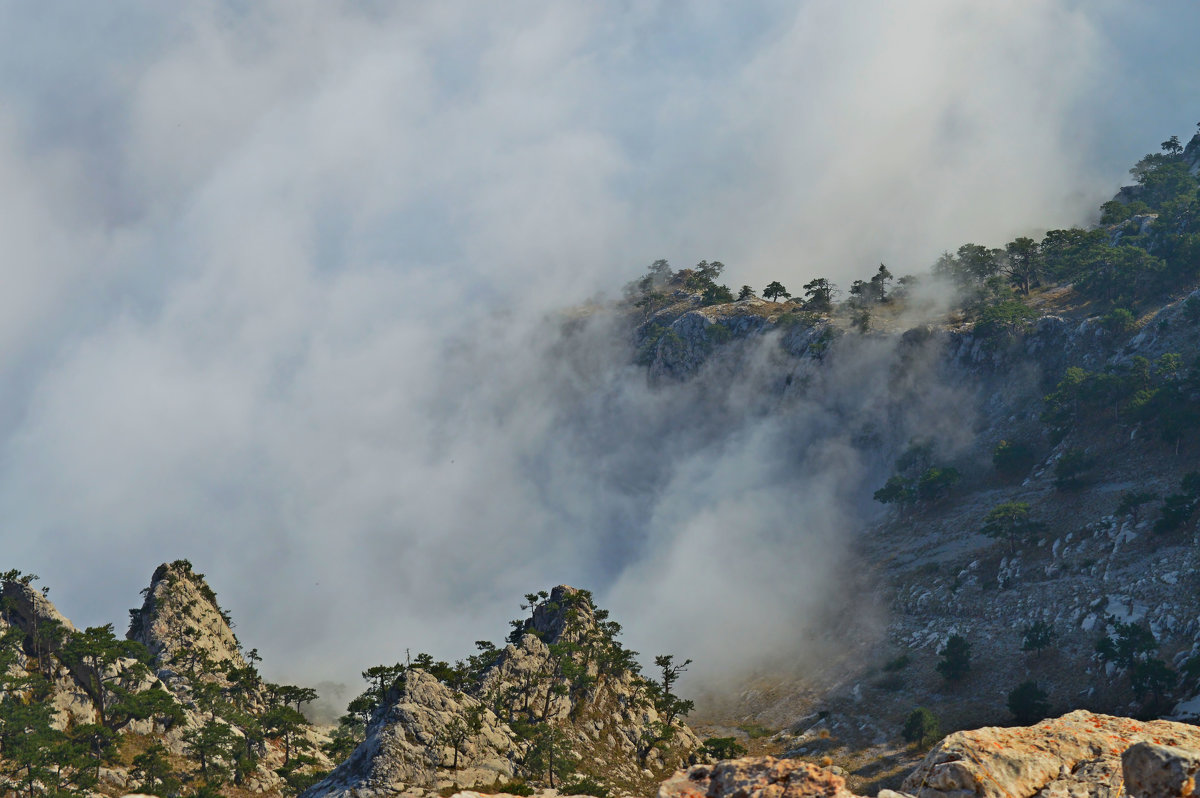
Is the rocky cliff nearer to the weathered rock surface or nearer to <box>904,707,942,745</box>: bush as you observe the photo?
the weathered rock surface

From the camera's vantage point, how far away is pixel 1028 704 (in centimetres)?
11781

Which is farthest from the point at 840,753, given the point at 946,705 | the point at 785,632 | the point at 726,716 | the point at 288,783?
the point at 288,783

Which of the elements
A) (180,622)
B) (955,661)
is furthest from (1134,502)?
(180,622)

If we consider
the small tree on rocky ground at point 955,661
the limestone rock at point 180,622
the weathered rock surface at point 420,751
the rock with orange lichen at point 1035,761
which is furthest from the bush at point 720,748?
the rock with orange lichen at point 1035,761

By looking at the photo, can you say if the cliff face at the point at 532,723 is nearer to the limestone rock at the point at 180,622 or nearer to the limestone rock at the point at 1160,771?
the limestone rock at the point at 180,622

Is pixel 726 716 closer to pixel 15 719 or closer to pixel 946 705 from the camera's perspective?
pixel 946 705

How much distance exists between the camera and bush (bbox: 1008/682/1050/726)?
116812 mm

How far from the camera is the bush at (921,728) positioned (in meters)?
119

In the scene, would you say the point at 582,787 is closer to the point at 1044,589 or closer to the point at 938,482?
the point at 1044,589

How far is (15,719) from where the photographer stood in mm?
104875

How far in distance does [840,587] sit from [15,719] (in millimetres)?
158730

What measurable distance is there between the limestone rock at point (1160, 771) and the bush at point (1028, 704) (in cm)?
10903

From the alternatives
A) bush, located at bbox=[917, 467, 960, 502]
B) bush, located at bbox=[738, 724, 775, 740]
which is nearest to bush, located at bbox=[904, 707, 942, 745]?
bush, located at bbox=[738, 724, 775, 740]

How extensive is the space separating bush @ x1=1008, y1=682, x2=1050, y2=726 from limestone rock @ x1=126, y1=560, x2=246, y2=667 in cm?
13884
